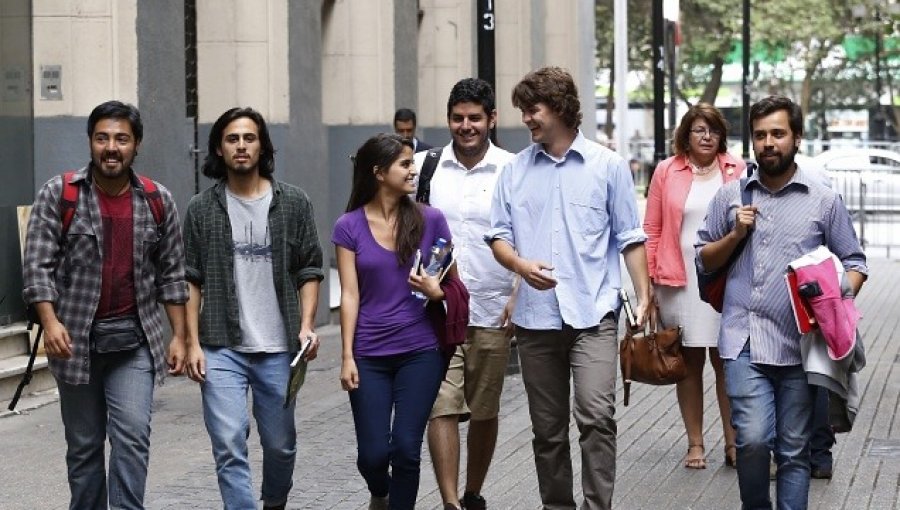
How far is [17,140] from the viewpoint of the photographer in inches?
518

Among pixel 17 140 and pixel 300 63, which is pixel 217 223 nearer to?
pixel 17 140

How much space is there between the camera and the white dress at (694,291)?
10.0 meters

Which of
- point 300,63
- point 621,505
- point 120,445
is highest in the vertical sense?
point 300,63

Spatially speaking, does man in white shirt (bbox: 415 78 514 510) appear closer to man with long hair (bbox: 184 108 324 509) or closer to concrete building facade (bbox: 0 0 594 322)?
man with long hair (bbox: 184 108 324 509)

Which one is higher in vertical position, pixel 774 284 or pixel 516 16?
pixel 516 16

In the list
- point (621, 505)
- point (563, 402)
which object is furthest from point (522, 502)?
point (563, 402)

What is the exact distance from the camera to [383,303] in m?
7.47

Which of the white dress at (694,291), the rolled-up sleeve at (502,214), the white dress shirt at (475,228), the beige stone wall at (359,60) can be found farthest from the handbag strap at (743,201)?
the beige stone wall at (359,60)

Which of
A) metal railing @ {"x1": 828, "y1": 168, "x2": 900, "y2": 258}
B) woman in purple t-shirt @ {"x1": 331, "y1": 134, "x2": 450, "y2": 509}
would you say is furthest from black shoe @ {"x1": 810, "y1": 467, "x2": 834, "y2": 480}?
metal railing @ {"x1": 828, "y1": 168, "x2": 900, "y2": 258}

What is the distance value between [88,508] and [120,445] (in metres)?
0.29

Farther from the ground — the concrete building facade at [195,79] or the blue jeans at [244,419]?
the concrete building facade at [195,79]

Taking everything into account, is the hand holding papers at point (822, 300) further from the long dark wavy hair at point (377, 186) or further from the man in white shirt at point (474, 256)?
the man in white shirt at point (474, 256)

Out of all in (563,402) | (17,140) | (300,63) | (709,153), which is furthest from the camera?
(300,63)

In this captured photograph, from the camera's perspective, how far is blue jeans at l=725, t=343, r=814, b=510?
23.7 ft
